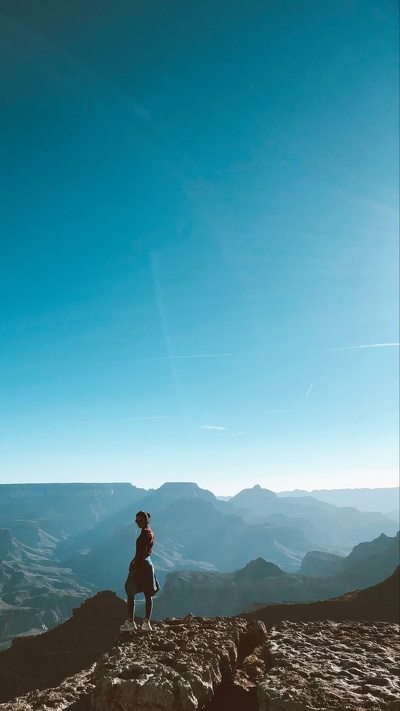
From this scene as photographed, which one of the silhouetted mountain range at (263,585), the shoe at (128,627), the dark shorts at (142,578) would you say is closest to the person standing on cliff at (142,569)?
the dark shorts at (142,578)

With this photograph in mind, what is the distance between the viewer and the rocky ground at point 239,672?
4.79 metres

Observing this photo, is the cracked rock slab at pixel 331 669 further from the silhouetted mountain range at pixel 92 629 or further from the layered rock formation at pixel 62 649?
the silhouetted mountain range at pixel 92 629

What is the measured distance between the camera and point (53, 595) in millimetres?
173875

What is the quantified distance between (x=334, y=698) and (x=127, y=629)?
191 inches

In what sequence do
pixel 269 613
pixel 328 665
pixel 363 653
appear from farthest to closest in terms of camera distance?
pixel 269 613
pixel 363 653
pixel 328 665

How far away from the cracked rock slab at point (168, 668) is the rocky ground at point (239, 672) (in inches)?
0.4

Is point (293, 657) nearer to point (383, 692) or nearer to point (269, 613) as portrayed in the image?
point (383, 692)

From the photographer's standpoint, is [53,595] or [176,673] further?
[53,595]

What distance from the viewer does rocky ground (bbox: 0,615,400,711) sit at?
15.7 feet

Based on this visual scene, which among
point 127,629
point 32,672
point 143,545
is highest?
point 143,545

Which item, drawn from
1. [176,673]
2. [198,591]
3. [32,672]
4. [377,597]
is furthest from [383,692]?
[198,591]

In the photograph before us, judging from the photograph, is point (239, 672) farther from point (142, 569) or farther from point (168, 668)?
point (142, 569)

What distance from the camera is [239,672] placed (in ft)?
22.0

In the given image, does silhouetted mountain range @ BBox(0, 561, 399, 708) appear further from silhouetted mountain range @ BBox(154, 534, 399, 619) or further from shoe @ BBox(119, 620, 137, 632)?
silhouetted mountain range @ BBox(154, 534, 399, 619)
